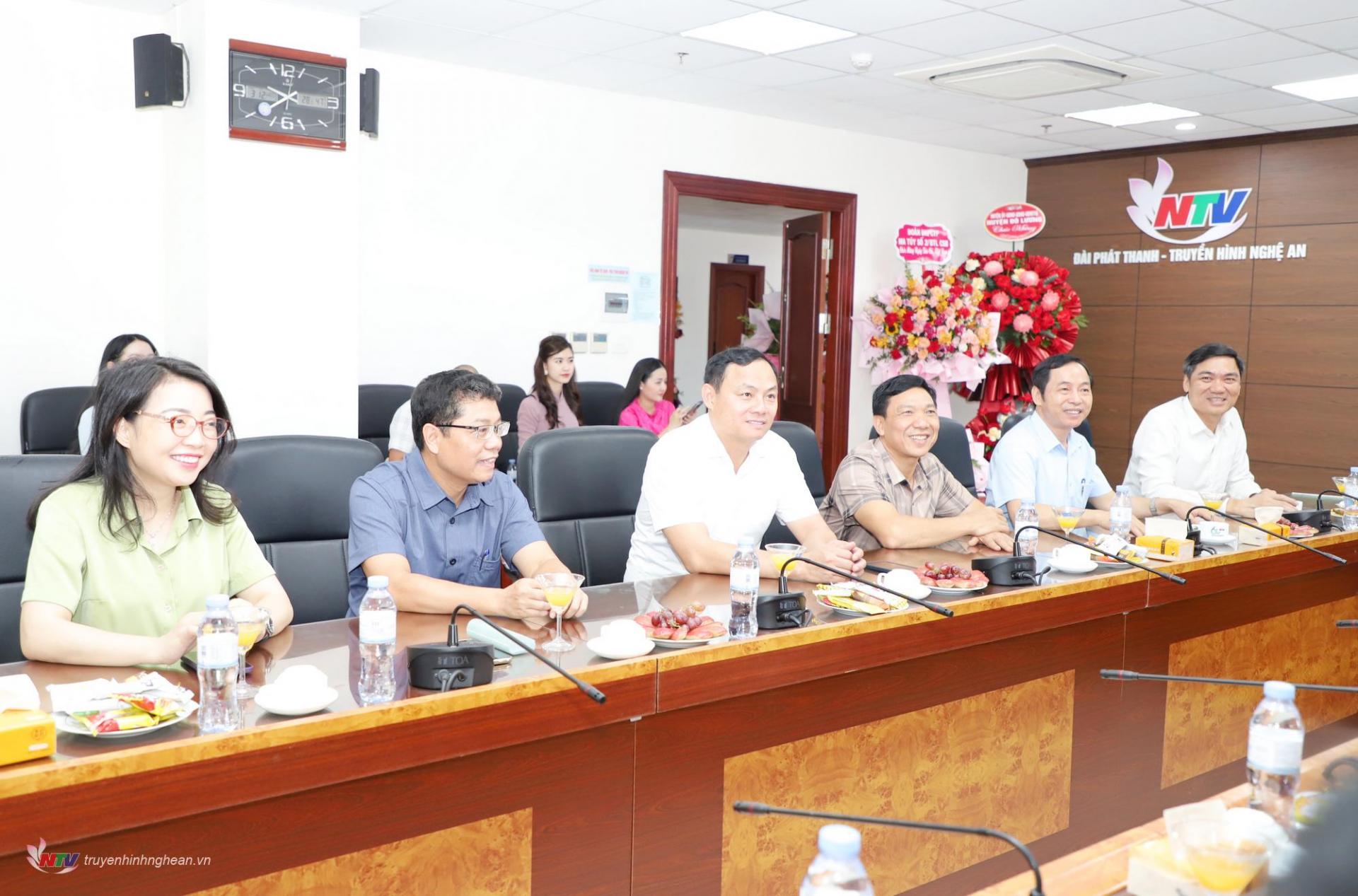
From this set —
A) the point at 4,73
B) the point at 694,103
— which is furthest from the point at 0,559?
the point at 694,103

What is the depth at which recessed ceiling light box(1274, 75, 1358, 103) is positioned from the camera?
5.28 m

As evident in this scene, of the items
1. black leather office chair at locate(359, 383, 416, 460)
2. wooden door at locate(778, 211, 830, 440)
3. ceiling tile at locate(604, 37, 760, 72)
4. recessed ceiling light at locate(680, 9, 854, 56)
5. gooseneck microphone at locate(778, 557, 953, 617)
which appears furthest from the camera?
wooden door at locate(778, 211, 830, 440)

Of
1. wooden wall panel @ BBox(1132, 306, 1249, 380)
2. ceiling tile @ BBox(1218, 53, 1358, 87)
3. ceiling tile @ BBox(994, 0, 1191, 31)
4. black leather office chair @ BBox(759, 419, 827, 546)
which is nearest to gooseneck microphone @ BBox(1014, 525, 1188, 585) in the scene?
black leather office chair @ BBox(759, 419, 827, 546)

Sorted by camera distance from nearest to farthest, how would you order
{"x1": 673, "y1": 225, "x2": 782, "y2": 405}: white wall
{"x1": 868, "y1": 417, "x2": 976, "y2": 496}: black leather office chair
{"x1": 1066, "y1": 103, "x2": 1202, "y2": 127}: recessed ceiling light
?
{"x1": 868, "y1": 417, "x2": 976, "y2": 496}: black leather office chair, {"x1": 1066, "y1": 103, "x2": 1202, "y2": 127}: recessed ceiling light, {"x1": 673, "y1": 225, "x2": 782, "y2": 405}: white wall

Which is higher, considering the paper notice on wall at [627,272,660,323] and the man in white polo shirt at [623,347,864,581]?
the paper notice on wall at [627,272,660,323]

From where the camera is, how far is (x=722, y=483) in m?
2.77

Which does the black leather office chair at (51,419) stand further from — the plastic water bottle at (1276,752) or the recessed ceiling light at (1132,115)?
the recessed ceiling light at (1132,115)

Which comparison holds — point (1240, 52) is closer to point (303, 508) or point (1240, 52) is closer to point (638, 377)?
point (638, 377)

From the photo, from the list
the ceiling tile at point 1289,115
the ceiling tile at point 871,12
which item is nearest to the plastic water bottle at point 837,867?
the ceiling tile at point 871,12

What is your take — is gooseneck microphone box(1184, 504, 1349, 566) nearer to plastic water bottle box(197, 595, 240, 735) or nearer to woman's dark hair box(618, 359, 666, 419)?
plastic water bottle box(197, 595, 240, 735)

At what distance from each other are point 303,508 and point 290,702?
1.07 m

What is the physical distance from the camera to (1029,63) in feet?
16.2

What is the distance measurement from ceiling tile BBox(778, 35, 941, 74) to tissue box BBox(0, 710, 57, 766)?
4.22 meters

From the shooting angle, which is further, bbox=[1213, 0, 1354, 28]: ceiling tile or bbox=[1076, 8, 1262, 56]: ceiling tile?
bbox=[1076, 8, 1262, 56]: ceiling tile
